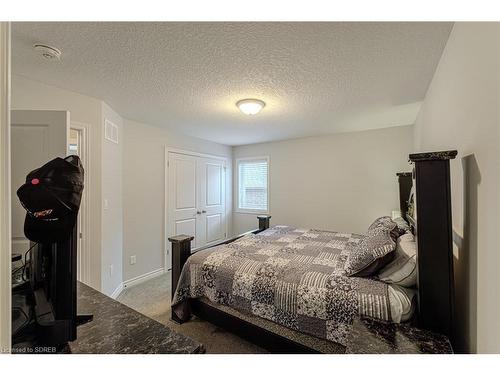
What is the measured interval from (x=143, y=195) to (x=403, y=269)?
3.30 m

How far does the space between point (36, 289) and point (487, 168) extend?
211 cm

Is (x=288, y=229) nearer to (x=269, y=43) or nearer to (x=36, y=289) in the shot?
(x=269, y=43)

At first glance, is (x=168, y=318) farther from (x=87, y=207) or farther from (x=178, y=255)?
(x=87, y=207)

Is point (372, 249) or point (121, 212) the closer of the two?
point (372, 249)

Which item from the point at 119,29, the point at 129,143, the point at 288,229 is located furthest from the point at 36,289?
the point at 288,229

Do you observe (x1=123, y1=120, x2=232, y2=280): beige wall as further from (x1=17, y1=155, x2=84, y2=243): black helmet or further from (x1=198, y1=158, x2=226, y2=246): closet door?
(x1=17, y1=155, x2=84, y2=243): black helmet

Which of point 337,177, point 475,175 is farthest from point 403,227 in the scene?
point 337,177

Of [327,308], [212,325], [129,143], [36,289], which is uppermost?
[129,143]

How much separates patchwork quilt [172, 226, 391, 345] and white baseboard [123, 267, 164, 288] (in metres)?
1.35

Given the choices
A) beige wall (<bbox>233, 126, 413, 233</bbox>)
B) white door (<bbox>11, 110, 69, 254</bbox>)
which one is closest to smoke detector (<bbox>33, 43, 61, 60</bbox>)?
white door (<bbox>11, 110, 69, 254</bbox>)

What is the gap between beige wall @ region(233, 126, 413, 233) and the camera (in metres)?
3.47

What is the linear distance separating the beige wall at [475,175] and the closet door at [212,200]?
3760mm

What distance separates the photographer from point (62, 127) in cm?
152

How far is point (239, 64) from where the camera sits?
166 cm
